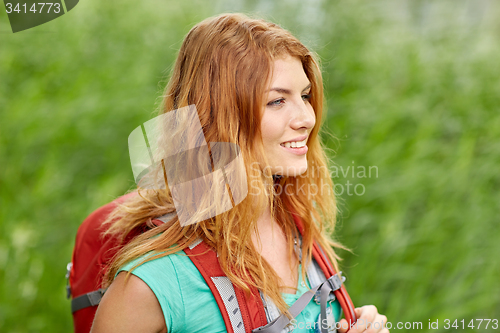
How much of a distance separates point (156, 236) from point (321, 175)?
76 centimetres

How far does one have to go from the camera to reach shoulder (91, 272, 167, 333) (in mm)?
1077

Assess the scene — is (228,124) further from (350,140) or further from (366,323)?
(350,140)

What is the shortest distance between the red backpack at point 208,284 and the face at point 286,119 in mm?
334

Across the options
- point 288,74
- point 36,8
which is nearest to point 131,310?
point 288,74

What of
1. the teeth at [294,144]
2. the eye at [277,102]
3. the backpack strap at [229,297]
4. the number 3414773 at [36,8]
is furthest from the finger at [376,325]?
the number 3414773 at [36,8]

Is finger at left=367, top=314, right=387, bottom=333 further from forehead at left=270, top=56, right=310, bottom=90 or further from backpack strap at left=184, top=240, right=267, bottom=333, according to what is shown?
forehead at left=270, top=56, right=310, bottom=90

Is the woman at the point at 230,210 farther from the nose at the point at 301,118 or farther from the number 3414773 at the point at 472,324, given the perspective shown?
the number 3414773 at the point at 472,324

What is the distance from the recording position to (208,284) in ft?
3.76

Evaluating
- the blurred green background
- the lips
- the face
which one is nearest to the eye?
the face

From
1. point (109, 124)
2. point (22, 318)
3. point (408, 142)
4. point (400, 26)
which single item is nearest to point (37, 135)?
point (109, 124)

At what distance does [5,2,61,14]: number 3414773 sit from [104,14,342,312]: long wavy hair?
5.69 feet

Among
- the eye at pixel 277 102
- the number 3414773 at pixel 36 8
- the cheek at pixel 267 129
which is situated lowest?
the cheek at pixel 267 129

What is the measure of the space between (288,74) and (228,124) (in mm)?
258

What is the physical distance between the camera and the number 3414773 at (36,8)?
2662mm
